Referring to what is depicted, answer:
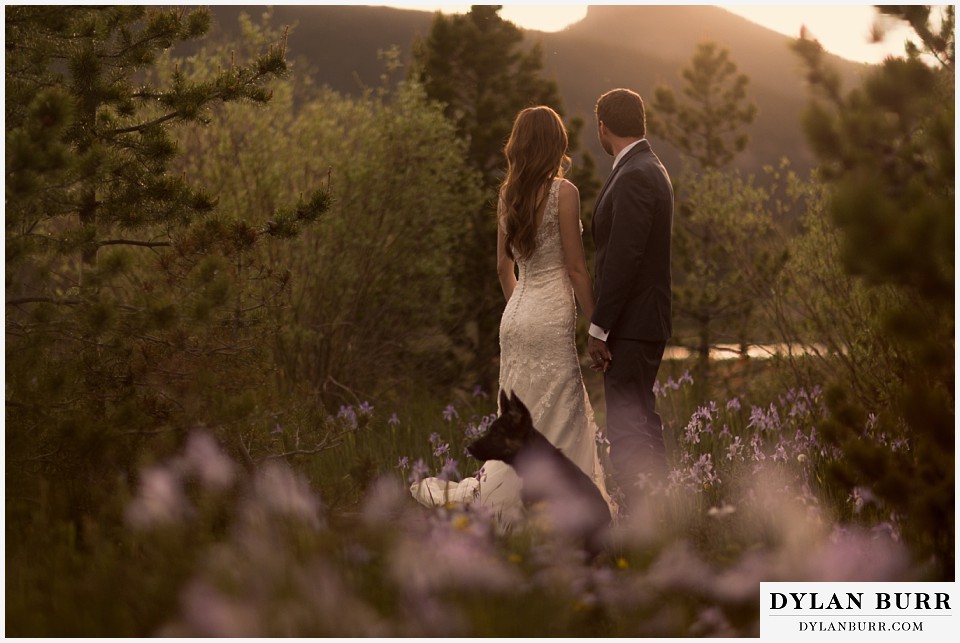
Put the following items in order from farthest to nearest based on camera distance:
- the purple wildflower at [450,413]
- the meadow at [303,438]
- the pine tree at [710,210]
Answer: the pine tree at [710,210]
the purple wildflower at [450,413]
the meadow at [303,438]

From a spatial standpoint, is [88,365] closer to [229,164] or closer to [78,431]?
[78,431]

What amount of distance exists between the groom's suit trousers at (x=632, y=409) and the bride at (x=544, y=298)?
0.19 m

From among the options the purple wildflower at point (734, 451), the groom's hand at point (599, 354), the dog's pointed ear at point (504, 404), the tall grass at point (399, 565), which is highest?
the dog's pointed ear at point (504, 404)

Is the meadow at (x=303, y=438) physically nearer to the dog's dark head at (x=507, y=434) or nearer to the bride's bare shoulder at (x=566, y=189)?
the dog's dark head at (x=507, y=434)

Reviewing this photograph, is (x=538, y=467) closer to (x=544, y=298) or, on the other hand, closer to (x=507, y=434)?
(x=507, y=434)

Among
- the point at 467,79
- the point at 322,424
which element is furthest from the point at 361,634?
the point at 467,79

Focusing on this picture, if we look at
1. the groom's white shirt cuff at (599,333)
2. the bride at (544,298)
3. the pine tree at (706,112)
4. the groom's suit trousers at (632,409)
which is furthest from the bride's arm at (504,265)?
the pine tree at (706,112)

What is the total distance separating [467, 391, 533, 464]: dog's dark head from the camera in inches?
152

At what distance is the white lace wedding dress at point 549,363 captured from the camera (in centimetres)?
488

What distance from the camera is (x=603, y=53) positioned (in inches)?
3012

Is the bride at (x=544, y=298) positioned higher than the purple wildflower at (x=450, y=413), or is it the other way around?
the bride at (x=544, y=298)

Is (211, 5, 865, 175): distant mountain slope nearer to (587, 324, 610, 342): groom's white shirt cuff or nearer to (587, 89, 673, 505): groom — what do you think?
(587, 89, 673, 505): groom

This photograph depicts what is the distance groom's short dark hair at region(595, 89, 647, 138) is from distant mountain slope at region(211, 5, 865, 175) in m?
62.4

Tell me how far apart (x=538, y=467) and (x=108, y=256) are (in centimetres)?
228
